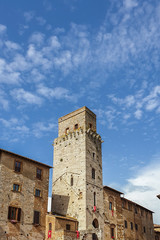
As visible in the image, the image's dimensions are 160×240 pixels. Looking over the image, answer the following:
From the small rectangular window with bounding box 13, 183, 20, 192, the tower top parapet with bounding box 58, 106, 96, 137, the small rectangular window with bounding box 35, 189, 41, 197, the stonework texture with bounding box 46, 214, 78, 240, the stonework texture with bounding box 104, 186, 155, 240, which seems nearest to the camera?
the small rectangular window with bounding box 13, 183, 20, 192

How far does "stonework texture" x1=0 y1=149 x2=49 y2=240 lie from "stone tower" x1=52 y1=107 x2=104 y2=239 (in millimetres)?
6538

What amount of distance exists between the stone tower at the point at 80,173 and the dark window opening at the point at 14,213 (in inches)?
389

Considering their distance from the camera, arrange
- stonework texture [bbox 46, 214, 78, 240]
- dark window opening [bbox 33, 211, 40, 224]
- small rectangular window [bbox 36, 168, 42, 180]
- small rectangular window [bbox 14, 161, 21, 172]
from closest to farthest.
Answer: stonework texture [bbox 46, 214, 78, 240]
dark window opening [bbox 33, 211, 40, 224]
small rectangular window [bbox 14, 161, 21, 172]
small rectangular window [bbox 36, 168, 42, 180]

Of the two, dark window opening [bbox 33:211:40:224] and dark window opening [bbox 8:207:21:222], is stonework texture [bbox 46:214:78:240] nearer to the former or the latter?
dark window opening [bbox 33:211:40:224]

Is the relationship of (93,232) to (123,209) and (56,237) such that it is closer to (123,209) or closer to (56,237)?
(56,237)

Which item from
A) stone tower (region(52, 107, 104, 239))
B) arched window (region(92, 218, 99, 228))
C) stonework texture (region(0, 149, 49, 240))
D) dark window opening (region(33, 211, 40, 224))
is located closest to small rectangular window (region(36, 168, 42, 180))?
stonework texture (region(0, 149, 49, 240))

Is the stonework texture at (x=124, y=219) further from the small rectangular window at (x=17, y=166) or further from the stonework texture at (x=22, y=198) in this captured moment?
the small rectangular window at (x=17, y=166)

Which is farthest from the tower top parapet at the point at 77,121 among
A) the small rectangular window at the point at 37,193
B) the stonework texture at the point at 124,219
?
the small rectangular window at the point at 37,193

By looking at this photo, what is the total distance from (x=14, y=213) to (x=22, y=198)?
6.84ft

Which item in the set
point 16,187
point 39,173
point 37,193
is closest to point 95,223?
point 37,193

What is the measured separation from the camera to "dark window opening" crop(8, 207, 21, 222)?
31.2 meters

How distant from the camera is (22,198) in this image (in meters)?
33.1

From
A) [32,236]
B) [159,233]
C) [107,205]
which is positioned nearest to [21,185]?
[32,236]

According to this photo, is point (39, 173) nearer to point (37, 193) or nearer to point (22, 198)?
point (37, 193)
